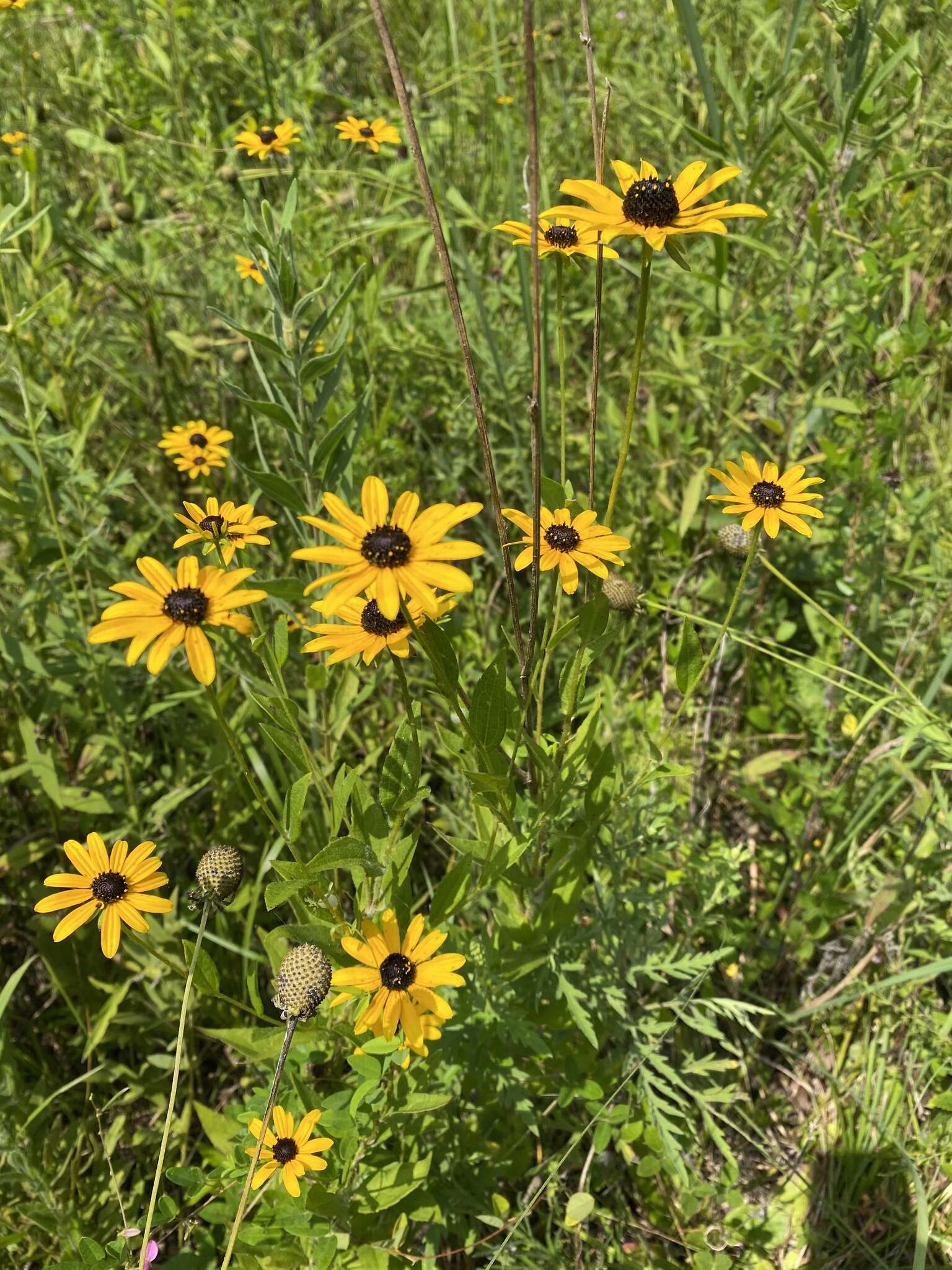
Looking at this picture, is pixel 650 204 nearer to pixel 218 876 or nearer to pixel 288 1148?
pixel 218 876

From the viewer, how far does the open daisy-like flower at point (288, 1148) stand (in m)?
1.30

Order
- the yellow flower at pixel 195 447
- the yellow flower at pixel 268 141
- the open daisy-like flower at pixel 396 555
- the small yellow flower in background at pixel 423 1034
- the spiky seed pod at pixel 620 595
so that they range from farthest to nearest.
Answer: the yellow flower at pixel 268 141 → the yellow flower at pixel 195 447 → the spiky seed pod at pixel 620 595 → the small yellow flower in background at pixel 423 1034 → the open daisy-like flower at pixel 396 555

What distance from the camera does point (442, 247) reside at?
3.29ft

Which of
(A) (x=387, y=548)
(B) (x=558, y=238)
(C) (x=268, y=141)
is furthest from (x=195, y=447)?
(A) (x=387, y=548)

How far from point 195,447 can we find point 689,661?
5.27ft

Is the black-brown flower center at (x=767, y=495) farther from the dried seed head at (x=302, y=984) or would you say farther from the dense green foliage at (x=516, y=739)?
the dried seed head at (x=302, y=984)

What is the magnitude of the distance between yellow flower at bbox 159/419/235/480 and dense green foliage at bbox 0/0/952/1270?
0.19m

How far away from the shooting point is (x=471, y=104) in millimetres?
3688

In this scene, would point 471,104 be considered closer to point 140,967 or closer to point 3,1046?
point 140,967

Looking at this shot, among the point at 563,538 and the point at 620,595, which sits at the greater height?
the point at 563,538

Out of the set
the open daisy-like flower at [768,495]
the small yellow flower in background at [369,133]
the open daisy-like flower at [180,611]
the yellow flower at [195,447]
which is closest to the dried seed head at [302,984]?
the open daisy-like flower at [180,611]

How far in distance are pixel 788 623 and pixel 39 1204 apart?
2326mm

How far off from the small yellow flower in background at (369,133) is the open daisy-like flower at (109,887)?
2372 mm

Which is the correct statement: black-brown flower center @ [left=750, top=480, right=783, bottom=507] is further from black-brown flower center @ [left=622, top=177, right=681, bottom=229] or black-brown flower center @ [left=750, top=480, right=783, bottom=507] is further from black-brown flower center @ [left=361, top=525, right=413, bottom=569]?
black-brown flower center @ [left=361, top=525, right=413, bottom=569]
